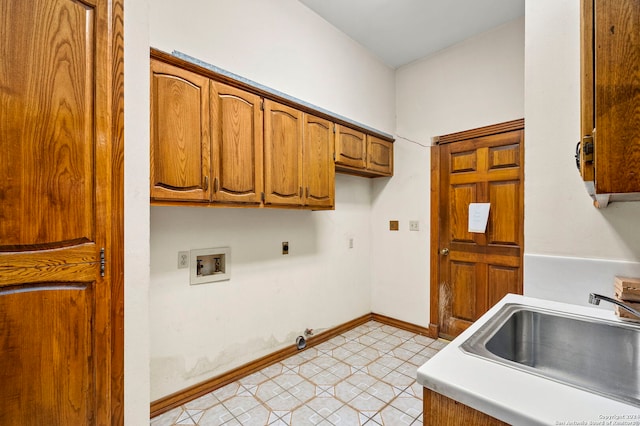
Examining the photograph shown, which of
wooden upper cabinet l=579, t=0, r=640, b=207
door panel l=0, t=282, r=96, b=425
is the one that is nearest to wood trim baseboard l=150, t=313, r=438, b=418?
door panel l=0, t=282, r=96, b=425

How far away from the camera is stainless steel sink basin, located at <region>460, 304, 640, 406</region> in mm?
945

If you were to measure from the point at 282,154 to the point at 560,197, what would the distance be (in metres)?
1.64

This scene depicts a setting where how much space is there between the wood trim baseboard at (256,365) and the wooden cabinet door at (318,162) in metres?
1.29

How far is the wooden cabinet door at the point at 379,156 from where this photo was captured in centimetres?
293

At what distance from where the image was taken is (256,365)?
7.38ft

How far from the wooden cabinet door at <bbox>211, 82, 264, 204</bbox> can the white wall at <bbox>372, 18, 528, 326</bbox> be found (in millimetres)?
1784

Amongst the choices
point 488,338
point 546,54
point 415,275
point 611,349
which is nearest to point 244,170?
point 488,338

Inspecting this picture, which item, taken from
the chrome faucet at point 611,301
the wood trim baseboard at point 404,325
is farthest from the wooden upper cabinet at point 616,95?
the wood trim baseboard at point 404,325

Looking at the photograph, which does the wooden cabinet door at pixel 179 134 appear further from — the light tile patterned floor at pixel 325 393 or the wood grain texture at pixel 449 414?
the wood grain texture at pixel 449 414

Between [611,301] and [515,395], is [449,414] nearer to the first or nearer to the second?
[515,395]

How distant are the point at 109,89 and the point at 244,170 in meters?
0.81

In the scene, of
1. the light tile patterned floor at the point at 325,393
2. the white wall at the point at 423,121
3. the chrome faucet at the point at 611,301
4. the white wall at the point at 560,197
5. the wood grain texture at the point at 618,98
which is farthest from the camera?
the white wall at the point at 423,121

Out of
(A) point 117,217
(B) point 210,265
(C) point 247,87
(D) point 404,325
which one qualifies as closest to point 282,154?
(C) point 247,87

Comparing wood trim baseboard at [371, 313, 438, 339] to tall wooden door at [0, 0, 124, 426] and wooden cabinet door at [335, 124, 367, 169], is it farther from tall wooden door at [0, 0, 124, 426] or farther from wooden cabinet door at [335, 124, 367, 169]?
A: tall wooden door at [0, 0, 124, 426]
